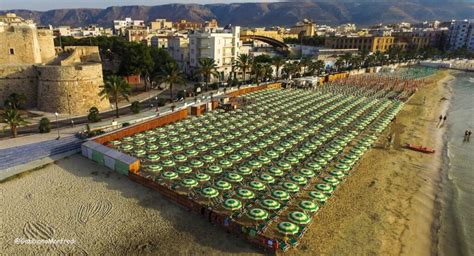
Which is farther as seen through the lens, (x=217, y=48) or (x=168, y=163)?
(x=217, y=48)

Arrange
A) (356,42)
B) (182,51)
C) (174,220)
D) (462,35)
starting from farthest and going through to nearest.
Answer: (462,35) < (356,42) < (182,51) < (174,220)

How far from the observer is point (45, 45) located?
190ft

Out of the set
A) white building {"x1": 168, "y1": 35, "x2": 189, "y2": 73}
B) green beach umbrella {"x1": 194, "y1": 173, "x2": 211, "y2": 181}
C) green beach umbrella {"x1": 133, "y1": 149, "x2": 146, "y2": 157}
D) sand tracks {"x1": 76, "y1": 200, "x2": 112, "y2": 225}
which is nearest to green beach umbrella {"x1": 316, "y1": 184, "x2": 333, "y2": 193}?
green beach umbrella {"x1": 194, "y1": 173, "x2": 211, "y2": 181}

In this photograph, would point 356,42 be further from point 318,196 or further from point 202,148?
point 318,196

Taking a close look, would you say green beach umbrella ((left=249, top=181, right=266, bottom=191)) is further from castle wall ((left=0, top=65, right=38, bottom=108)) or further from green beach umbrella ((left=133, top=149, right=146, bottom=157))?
castle wall ((left=0, top=65, right=38, bottom=108))

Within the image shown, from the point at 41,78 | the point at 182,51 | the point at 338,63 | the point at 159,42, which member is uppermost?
the point at 159,42

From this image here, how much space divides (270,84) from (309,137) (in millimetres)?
33053

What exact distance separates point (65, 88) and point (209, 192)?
35.7 meters

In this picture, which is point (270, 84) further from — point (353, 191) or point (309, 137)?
point (353, 191)

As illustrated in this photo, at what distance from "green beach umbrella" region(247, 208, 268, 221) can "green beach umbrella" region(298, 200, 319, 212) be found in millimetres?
2915

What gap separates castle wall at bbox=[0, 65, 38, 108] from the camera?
4828cm

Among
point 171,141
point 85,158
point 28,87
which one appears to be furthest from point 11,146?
point 28,87

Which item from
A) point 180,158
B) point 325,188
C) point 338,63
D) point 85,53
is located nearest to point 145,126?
point 180,158

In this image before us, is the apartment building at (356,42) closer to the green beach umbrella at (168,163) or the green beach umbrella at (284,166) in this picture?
the green beach umbrella at (284,166)
